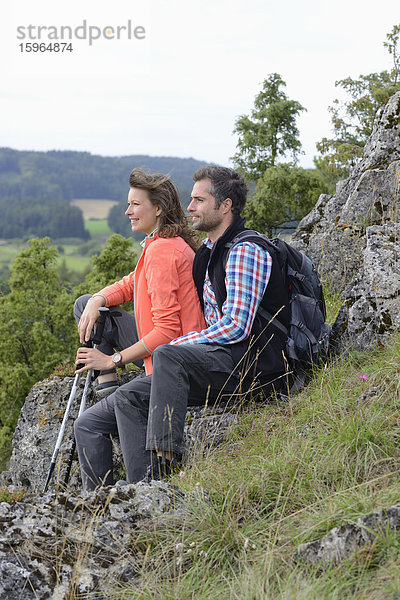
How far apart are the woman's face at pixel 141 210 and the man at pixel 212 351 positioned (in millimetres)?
420

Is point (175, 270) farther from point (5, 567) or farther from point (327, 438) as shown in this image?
point (5, 567)

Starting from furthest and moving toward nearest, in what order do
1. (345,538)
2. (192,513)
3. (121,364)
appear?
(121,364) → (192,513) → (345,538)

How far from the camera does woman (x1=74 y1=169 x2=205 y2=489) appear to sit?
4.70m

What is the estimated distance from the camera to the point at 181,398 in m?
4.15

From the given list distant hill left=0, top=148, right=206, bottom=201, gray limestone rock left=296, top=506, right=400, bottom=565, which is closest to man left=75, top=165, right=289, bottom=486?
gray limestone rock left=296, top=506, right=400, bottom=565

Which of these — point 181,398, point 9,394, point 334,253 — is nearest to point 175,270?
point 181,398

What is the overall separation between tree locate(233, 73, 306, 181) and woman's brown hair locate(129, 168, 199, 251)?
20.9m

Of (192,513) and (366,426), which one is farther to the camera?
(366,426)

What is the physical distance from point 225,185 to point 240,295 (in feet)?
3.53

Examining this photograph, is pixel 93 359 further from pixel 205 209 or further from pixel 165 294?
pixel 205 209

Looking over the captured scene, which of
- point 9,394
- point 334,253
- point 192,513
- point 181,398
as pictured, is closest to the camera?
point 192,513

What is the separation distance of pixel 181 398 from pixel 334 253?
443 cm

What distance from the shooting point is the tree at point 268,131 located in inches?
1001

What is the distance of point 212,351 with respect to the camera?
4.43m
